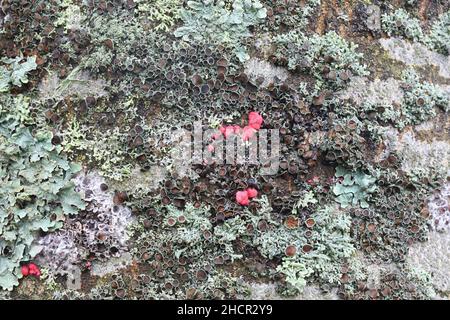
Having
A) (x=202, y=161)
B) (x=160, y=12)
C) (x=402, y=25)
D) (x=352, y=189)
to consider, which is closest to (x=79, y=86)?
(x=160, y=12)

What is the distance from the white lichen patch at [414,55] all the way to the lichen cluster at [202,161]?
124mm

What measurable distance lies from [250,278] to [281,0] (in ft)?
3.76

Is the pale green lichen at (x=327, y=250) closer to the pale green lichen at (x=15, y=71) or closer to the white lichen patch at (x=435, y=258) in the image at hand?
the white lichen patch at (x=435, y=258)

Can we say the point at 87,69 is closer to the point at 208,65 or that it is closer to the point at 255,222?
the point at 208,65

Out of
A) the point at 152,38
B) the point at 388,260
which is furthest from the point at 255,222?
the point at 152,38

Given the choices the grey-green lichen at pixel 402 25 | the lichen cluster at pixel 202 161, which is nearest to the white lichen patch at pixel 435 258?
the lichen cluster at pixel 202 161

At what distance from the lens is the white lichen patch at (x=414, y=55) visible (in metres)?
2.69

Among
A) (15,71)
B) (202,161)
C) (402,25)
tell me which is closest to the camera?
(202,161)

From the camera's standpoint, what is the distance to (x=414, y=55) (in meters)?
2.74

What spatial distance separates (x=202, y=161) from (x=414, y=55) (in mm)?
1072

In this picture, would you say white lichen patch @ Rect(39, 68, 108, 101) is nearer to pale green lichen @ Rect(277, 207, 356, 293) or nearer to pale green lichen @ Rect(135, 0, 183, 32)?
pale green lichen @ Rect(135, 0, 183, 32)

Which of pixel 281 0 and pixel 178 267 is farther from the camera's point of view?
pixel 281 0

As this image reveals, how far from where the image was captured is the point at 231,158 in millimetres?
2467

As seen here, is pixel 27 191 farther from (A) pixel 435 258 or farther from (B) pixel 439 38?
(B) pixel 439 38
